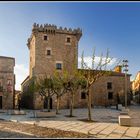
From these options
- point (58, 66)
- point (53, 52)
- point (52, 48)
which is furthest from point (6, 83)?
point (52, 48)

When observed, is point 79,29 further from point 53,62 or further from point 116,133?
point 116,133

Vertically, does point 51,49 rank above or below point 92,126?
above

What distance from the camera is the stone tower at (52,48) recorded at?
39.8 m

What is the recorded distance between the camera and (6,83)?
39531 millimetres

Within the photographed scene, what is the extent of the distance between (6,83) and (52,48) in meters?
8.47

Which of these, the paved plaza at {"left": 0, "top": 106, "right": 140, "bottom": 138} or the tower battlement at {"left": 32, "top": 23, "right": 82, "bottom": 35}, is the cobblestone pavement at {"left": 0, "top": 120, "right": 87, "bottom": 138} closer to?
the paved plaza at {"left": 0, "top": 106, "right": 140, "bottom": 138}

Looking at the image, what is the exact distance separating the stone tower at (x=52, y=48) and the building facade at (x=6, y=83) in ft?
11.0

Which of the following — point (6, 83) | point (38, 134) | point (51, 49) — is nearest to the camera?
point (38, 134)

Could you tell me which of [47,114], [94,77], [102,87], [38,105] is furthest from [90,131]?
[102,87]

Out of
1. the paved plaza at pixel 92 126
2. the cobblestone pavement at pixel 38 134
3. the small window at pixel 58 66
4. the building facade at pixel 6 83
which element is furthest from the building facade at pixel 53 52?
the cobblestone pavement at pixel 38 134

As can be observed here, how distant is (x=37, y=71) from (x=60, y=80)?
1427 cm

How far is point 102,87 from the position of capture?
46719 millimetres

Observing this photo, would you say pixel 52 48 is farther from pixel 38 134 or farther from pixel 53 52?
pixel 38 134

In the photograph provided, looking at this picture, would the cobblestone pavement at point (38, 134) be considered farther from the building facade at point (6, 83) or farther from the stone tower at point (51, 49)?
the building facade at point (6, 83)
